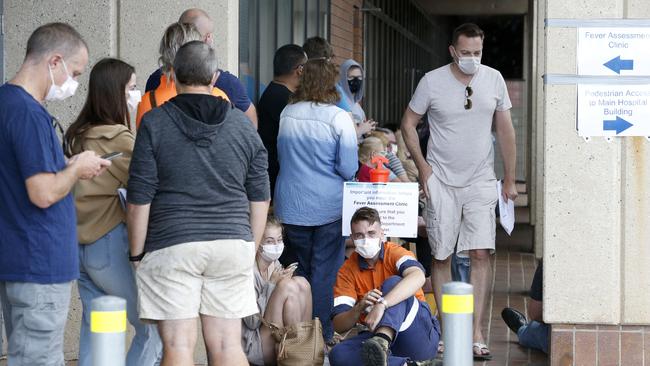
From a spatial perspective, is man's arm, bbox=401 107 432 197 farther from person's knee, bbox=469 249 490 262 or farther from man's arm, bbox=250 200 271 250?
man's arm, bbox=250 200 271 250

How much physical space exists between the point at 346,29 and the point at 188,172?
1074cm

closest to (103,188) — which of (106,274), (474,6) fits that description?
(106,274)

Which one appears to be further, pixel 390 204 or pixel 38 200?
pixel 390 204

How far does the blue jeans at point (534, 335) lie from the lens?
8.28 meters

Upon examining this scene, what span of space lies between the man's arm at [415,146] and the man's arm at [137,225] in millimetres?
3103

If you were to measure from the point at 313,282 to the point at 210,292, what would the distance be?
2.76m

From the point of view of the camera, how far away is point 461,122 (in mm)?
8273

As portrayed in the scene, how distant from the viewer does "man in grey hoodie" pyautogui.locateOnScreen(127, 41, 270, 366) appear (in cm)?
556

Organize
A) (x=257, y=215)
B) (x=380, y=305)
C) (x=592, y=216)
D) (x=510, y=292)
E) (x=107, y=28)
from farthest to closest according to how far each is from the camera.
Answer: (x=510, y=292)
(x=107, y=28)
(x=592, y=216)
(x=380, y=305)
(x=257, y=215)

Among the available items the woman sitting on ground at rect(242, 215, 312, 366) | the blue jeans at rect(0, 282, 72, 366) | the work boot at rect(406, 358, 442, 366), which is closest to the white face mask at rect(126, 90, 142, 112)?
the blue jeans at rect(0, 282, 72, 366)

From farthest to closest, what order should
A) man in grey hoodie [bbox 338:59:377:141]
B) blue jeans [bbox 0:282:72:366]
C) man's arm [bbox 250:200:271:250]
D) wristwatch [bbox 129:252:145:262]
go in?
man in grey hoodie [bbox 338:59:377:141], man's arm [bbox 250:200:271:250], wristwatch [bbox 129:252:145:262], blue jeans [bbox 0:282:72:366]

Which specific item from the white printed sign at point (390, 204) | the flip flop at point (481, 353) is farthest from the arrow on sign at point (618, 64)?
the flip flop at point (481, 353)

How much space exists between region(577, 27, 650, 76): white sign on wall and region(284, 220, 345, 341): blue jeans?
1.99 m

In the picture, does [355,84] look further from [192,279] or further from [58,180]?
[58,180]
